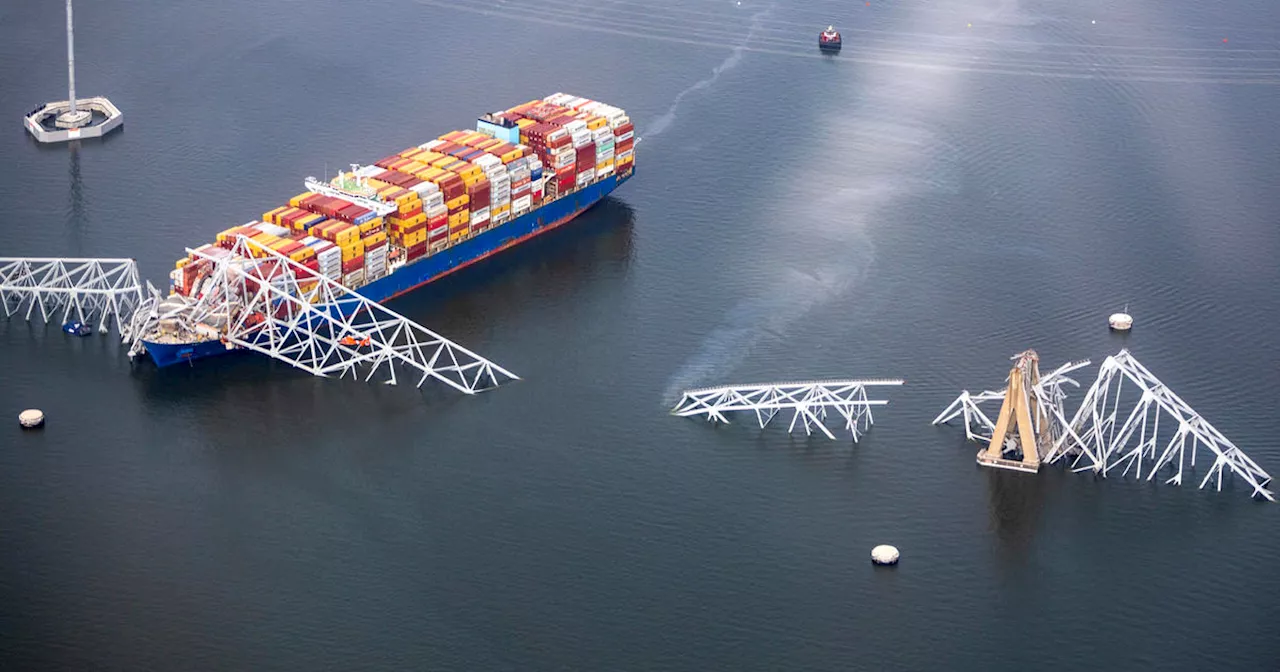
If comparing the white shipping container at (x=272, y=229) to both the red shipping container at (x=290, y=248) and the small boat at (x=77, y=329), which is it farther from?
the small boat at (x=77, y=329)

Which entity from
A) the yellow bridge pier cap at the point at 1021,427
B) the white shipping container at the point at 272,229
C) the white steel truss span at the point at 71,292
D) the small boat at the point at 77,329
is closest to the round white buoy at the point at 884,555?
the yellow bridge pier cap at the point at 1021,427

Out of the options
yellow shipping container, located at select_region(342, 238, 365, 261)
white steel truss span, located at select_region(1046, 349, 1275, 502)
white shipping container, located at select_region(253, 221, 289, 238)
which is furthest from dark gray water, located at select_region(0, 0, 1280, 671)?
yellow shipping container, located at select_region(342, 238, 365, 261)

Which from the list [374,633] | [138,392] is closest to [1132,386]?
[374,633]

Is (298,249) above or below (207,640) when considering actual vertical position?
above

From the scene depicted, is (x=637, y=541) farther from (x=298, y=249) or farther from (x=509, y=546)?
(x=298, y=249)

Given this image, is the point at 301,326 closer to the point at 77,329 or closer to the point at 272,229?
the point at 272,229

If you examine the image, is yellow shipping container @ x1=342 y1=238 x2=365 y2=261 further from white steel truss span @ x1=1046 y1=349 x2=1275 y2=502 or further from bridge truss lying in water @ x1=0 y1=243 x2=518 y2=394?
white steel truss span @ x1=1046 y1=349 x2=1275 y2=502
